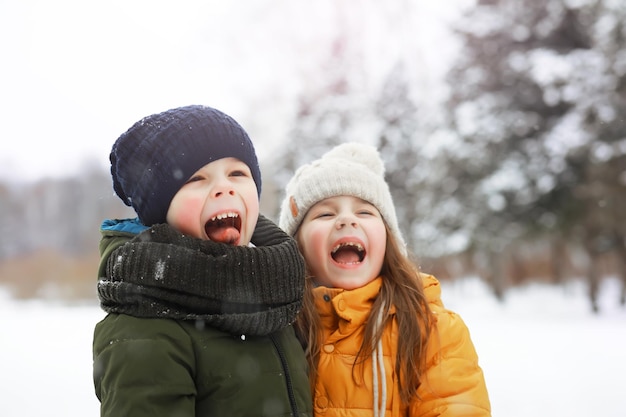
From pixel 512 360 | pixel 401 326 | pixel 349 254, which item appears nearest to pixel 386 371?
pixel 401 326

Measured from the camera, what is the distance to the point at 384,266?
2.36m

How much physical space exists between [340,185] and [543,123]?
39.0 feet

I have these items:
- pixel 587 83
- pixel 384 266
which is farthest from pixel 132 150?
pixel 587 83

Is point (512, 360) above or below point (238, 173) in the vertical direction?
below

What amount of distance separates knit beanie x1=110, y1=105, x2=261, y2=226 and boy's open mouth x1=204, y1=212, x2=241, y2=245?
146 mm

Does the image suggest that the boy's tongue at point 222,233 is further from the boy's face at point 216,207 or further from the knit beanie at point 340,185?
the knit beanie at point 340,185

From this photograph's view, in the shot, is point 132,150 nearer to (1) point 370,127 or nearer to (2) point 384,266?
(2) point 384,266

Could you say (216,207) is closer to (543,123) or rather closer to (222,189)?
(222,189)

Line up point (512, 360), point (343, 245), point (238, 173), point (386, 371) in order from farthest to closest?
point (512, 360) → point (343, 245) → point (386, 371) → point (238, 173)

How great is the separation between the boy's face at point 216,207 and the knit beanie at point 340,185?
67cm

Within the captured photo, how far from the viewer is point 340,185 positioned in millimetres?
2363

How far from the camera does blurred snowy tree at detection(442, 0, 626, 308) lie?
1188 cm

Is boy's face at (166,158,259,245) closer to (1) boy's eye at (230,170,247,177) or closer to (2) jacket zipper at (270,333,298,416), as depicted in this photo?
(1) boy's eye at (230,170,247,177)

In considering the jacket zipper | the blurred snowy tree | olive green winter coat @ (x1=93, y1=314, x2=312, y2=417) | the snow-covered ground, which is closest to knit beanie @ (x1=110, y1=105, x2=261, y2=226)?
olive green winter coat @ (x1=93, y1=314, x2=312, y2=417)
